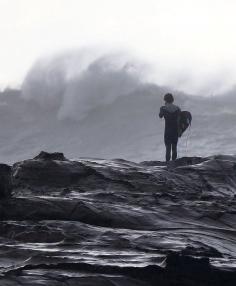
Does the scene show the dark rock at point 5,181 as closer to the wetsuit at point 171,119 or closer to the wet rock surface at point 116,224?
the wet rock surface at point 116,224

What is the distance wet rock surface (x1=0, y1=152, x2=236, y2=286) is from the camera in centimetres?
545

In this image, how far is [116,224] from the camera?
742 centimetres

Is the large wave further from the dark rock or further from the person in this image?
the dark rock

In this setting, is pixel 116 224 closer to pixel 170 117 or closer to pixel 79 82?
pixel 170 117

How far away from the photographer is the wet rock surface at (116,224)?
5449 mm

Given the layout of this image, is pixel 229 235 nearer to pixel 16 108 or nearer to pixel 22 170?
pixel 22 170

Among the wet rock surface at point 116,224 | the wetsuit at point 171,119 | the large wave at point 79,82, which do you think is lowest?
the wet rock surface at point 116,224

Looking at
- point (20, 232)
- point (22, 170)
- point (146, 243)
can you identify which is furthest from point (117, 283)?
point (22, 170)

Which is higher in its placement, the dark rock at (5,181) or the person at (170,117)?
the person at (170,117)

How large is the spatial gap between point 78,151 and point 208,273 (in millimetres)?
21405

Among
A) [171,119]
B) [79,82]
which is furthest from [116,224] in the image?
[79,82]

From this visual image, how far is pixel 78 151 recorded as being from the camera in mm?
26719

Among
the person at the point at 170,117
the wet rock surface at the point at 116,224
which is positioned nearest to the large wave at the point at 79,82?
the person at the point at 170,117

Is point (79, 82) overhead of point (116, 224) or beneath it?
overhead
